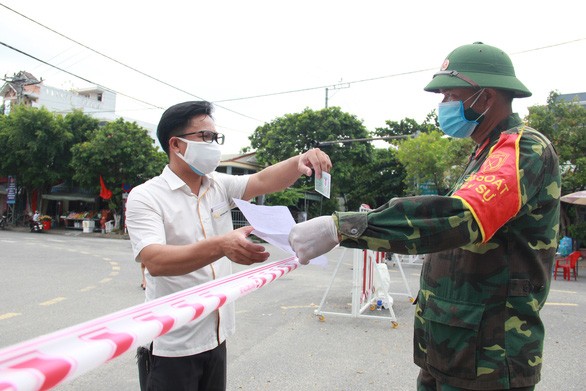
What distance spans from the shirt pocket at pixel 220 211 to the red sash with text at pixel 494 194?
4.03 feet

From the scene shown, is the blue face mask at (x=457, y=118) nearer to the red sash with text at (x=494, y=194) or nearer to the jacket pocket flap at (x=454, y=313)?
the red sash with text at (x=494, y=194)

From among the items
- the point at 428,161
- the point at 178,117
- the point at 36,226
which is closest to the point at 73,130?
the point at 36,226

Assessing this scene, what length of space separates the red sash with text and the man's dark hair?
1.35 meters

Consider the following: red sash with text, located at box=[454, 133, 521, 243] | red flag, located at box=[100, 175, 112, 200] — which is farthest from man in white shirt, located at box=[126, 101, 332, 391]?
red flag, located at box=[100, 175, 112, 200]

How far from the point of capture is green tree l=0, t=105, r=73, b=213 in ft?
81.5

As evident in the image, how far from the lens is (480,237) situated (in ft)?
4.13

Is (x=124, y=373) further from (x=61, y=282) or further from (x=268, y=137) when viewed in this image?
(x=268, y=137)

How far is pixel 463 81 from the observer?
5.32 ft

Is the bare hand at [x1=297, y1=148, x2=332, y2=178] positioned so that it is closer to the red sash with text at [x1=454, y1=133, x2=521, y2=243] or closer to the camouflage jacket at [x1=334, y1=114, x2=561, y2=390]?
the camouflage jacket at [x1=334, y1=114, x2=561, y2=390]

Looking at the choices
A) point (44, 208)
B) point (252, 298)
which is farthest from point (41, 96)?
point (252, 298)

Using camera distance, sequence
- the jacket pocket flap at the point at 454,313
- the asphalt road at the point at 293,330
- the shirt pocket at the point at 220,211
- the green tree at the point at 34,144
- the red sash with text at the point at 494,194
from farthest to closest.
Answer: the green tree at the point at 34,144 < the asphalt road at the point at 293,330 < the shirt pocket at the point at 220,211 < the jacket pocket flap at the point at 454,313 < the red sash with text at the point at 494,194

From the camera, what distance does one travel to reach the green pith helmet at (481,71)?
1.59 m

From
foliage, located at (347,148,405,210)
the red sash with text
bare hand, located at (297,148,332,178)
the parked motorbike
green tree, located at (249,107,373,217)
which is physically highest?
green tree, located at (249,107,373,217)

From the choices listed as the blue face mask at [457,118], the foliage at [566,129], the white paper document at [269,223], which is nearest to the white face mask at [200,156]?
the white paper document at [269,223]
